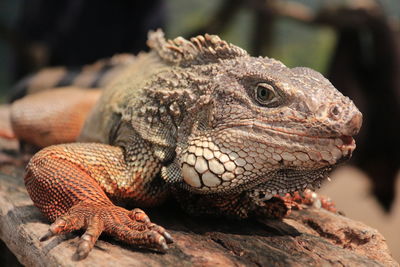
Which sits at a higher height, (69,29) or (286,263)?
(69,29)

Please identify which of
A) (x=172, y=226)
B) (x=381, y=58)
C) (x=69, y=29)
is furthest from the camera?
(x=381, y=58)

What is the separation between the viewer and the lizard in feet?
8.81

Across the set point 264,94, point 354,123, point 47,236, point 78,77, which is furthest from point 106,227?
point 78,77

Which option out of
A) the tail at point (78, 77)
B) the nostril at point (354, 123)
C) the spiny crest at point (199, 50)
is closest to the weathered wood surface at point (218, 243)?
the nostril at point (354, 123)

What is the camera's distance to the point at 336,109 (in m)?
2.69

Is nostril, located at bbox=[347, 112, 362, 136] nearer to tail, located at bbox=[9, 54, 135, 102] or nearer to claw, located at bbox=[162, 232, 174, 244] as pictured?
claw, located at bbox=[162, 232, 174, 244]

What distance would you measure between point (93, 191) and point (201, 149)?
73 centimetres

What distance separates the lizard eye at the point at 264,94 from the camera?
2.82 metres

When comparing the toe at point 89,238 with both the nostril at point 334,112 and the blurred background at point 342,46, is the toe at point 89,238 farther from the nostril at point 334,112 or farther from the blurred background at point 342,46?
the blurred background at point 342,46

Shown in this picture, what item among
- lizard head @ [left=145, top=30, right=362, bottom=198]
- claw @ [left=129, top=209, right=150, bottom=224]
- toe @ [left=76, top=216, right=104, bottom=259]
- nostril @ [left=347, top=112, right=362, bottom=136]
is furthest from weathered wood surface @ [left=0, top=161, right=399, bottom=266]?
nostril @ [left=347, top=112, right=362, bottom=136]

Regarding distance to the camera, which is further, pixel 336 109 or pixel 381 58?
pixel 381 58

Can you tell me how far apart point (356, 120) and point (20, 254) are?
2207 mm

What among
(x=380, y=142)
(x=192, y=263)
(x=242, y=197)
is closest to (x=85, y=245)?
(x=192, y=263)

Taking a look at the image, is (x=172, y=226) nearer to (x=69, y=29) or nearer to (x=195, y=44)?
(x=195, y=44)
